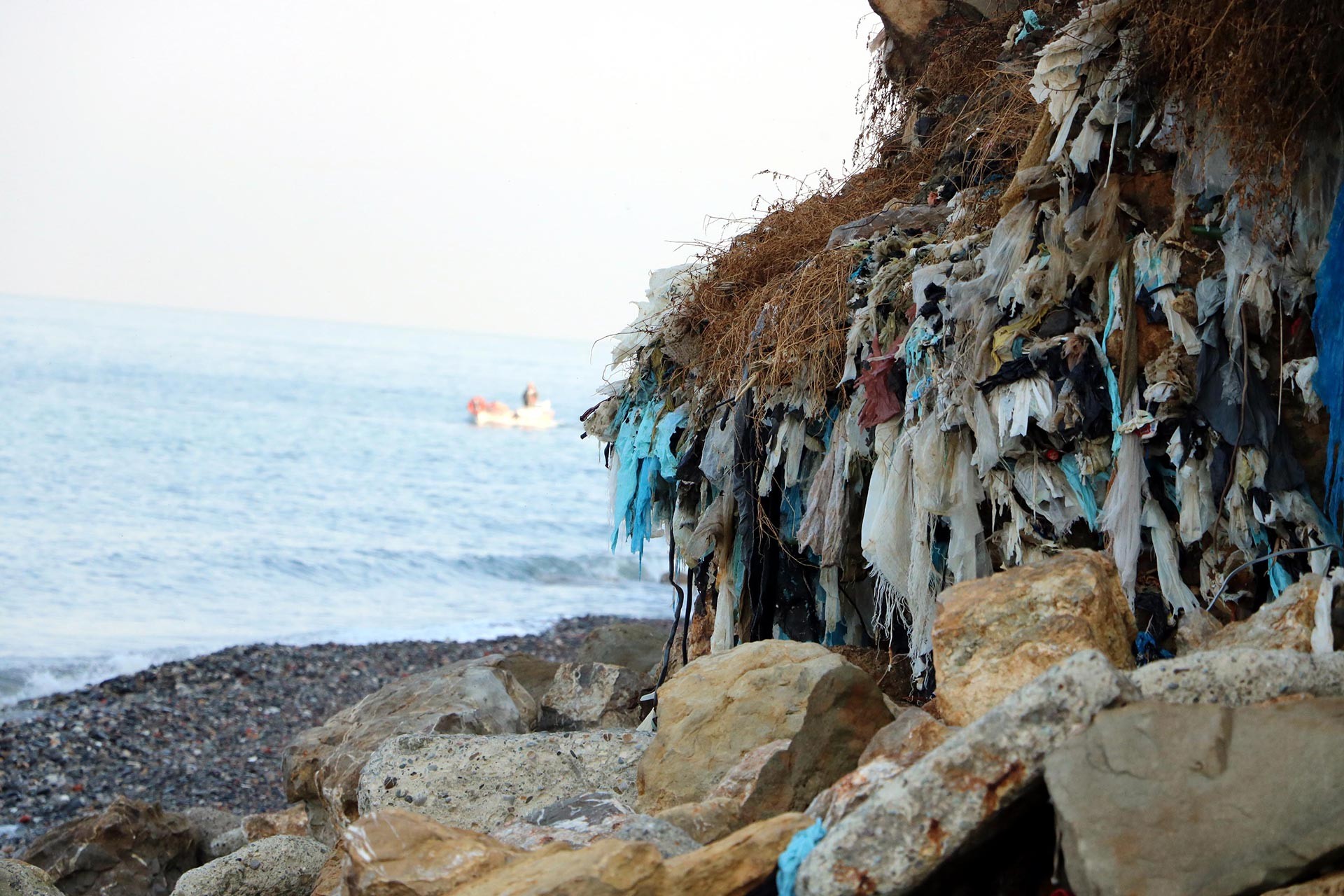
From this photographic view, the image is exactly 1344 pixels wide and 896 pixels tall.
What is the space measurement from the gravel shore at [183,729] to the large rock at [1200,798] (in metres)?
9.30

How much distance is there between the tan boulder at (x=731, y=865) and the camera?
2328mm

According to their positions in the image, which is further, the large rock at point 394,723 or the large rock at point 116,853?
the large rock at point 116,853

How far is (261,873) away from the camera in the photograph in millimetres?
4719

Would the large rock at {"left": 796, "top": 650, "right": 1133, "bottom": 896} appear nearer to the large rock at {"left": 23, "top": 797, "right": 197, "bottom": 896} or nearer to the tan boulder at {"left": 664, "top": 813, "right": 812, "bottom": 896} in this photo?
the tan boulder at {"left": 664, "top": 813, "right": 812, "bottom": 896}

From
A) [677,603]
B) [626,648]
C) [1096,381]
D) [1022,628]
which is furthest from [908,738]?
[626,648]

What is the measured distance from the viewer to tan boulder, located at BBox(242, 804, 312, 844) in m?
6.14

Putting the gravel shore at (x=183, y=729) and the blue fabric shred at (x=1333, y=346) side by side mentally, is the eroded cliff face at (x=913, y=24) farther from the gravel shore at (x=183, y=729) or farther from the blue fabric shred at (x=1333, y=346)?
the gravel shore at (x=183, y=729)

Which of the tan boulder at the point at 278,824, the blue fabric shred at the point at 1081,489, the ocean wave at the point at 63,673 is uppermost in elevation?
the blue fabric shred at the point at 1081,489

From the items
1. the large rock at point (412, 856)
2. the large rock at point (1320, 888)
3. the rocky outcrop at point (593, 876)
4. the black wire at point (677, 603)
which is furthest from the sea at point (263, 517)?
the large rock at point (1320, 888)

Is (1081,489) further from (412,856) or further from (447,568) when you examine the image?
(447,568)

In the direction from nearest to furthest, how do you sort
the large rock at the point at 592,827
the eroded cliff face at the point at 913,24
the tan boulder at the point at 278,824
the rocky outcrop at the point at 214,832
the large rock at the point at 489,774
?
1. the large rock at the point at 592,827
2. the large rock at the point at 489,774
3. the tan boulder at the point at 278,824
4. the eroded cliff face at the point at 913,24
5. the rocky outcrop at the point at 214,832

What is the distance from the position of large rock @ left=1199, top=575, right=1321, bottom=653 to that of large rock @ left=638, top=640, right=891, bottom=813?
1118mm

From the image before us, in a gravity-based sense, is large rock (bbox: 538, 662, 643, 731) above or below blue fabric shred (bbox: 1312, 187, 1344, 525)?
below

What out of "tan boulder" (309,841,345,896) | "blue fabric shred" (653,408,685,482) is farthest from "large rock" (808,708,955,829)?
"blue fabric shred" (653,408,685,482)
